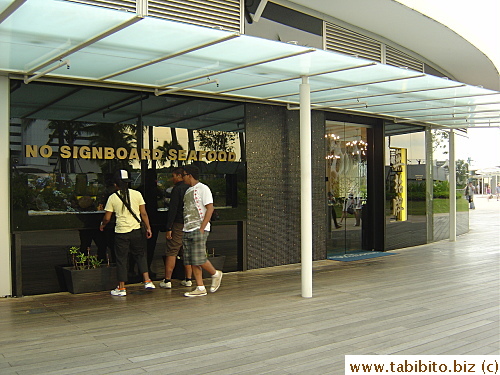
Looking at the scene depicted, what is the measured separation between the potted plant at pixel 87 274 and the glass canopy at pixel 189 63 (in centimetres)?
255

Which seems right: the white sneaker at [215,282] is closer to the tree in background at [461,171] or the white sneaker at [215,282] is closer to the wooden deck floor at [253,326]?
the wooden deck floor at [253,326]

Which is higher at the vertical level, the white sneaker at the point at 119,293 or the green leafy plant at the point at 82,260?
the green leafy plant at the point at 82,260

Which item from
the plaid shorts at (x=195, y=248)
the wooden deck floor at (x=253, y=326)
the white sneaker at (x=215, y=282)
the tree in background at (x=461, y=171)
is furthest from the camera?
the tree in background at (x=461, y=171)

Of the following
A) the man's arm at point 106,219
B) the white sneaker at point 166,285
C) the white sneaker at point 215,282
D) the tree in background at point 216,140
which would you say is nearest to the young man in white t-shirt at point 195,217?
the white sneaker at point 215,282

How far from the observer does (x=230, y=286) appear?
8344 millimetres

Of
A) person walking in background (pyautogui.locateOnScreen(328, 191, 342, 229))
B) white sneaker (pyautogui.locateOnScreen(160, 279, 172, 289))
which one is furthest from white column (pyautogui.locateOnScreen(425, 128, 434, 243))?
white sneaker (pyautogui.locateOnScreen(160, 279, 172, 289))

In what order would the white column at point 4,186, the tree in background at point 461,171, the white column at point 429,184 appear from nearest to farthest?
the white column at point 4,186
the white column at point 429,184
the tree in background at point 461,171

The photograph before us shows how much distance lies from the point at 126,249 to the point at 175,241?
2.84 ft

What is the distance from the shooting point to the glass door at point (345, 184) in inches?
462

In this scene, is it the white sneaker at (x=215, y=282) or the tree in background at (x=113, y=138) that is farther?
the tree in background at (x=113, y=138)

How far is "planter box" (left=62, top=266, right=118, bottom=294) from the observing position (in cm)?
→ 758

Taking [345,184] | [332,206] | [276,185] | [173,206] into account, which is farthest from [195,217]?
[345,184]

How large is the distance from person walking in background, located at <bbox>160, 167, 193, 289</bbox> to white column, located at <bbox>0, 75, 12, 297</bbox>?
2166 mm

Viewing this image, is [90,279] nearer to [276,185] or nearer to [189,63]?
[189,63]
